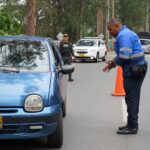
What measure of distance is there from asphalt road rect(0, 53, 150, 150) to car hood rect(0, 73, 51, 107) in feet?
3.10

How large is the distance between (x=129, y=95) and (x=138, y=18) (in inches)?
2823

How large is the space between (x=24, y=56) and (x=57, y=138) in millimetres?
1459

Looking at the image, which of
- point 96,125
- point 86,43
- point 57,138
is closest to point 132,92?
point 96,125

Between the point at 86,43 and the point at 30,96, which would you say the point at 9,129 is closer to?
the point at 30,96

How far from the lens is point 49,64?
8.27 m

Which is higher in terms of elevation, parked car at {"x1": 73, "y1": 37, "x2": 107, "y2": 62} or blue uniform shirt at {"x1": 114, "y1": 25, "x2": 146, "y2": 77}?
blue uniform shirt at {"x1": 114, "y1": 25, "x2": 146, "y2": 77}

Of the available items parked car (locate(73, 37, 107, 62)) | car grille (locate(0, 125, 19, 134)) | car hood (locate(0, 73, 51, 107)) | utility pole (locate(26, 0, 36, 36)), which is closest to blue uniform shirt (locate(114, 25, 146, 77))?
car hood (locate(0, 73, 51, 107))

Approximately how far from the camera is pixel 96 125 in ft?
32.1

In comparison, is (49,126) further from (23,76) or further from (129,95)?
(129,95)

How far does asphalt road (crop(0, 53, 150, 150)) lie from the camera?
8.02m

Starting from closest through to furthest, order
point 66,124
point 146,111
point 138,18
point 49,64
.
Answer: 1. point 49,64
2. point 66,124
3. point 146,111
4. point 138,18

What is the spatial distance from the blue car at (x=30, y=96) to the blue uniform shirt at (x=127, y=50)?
0.82 meters

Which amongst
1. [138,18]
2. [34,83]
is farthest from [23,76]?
[138,18]

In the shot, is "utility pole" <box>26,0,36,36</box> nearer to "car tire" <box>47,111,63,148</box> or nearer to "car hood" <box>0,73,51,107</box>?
"car hood" <box>0,73,51,107</box>
